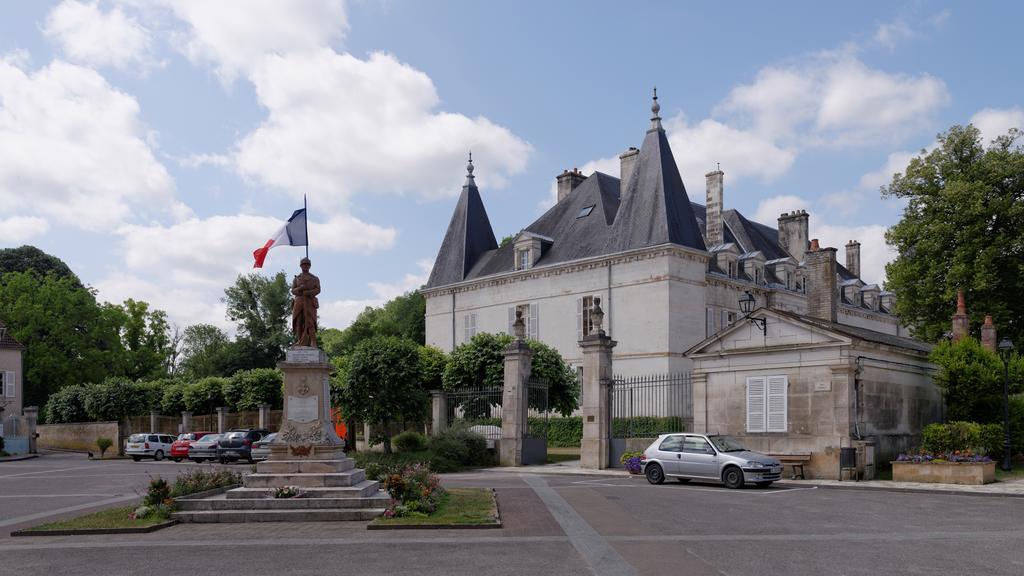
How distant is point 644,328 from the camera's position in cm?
4003

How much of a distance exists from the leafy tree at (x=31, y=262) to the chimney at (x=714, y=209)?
1828 inches

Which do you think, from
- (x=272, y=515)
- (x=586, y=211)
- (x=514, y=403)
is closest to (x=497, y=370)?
(x=514, y=403)

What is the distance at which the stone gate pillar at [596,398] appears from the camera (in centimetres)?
2552

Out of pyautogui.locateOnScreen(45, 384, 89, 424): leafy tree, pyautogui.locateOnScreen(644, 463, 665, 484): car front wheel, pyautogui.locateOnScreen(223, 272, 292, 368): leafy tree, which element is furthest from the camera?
pyautogui.locateOnScreen(223, 272, 292, 368): leafy tree

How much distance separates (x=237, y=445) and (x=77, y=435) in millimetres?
22724

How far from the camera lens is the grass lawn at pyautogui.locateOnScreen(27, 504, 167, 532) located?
485 inches

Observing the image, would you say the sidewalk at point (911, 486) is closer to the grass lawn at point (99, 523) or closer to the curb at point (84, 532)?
the grass lawn at point (99, 523)

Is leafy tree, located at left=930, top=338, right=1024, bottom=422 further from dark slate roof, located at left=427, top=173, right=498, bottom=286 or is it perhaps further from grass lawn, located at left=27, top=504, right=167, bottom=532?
dark slate roof, located at left=427, top=173, right=498, bottom=286

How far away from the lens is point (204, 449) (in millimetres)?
35375

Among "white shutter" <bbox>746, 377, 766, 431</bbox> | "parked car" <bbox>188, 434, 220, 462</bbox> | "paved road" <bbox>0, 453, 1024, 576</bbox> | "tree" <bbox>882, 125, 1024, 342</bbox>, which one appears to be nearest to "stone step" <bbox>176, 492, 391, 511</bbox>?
"paved road" <bbox>0, 453, 1024, 576</bbox>

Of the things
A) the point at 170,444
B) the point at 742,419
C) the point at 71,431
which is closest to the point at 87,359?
the point at 71,431

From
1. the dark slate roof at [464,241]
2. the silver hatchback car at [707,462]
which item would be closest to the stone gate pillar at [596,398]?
the silver hatchback car at [707,462]

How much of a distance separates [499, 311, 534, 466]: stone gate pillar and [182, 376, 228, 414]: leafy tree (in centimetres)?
2569

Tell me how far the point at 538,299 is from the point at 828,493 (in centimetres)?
2786
